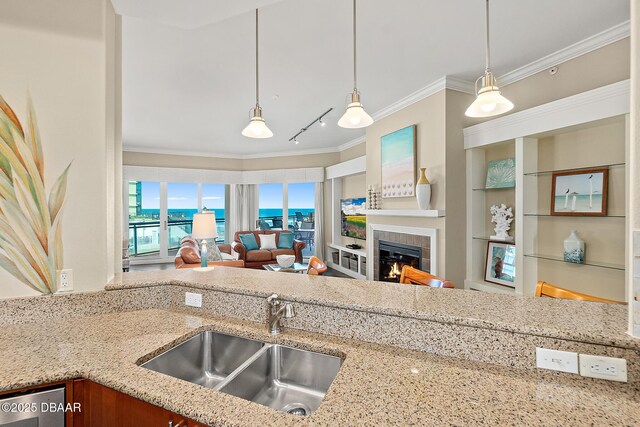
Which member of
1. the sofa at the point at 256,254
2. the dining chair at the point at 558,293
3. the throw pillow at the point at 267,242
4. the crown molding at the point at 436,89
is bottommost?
the sofa at the point at 256,254

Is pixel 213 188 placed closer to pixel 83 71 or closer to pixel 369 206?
pixel 369 206

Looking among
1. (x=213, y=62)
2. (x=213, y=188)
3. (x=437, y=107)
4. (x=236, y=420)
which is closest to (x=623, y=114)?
(x=437, y=107)

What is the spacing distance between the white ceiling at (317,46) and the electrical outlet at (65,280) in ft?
4.89

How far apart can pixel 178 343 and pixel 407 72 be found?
3302 millimetres

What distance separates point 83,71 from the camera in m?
1.56

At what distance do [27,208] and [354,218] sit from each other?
5.35m

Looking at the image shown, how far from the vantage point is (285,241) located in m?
6.99

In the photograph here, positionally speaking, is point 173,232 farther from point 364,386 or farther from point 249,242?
point 364,386

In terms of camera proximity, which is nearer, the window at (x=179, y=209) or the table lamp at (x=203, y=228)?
the table lamp at (x=203, y=228)

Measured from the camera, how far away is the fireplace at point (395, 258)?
3.94 meters

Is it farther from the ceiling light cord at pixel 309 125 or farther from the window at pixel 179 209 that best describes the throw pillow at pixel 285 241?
the window at pixel 179 209

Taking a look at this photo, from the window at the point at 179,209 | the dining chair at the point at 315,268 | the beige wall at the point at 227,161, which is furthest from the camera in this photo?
the window at the point at 179,209

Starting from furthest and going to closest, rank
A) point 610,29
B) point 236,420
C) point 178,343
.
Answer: point 610,29 < point 178,343 < point 236,420

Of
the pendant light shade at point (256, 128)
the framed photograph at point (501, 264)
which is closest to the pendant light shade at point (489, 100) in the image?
the pendant light shade at point (256, 128)
